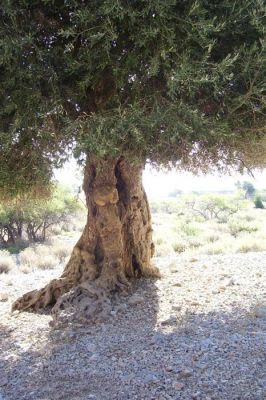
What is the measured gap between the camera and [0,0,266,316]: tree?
4816mm

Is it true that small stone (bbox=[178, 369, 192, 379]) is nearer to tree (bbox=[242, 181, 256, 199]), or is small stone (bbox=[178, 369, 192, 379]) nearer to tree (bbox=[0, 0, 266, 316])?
tree (bbox=[0, 0, 266, 316])

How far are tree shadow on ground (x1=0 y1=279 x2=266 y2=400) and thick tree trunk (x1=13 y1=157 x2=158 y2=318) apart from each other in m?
1.11

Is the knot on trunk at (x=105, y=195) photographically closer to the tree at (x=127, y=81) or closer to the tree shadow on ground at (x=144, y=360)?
the tree at (x=127, y=81)

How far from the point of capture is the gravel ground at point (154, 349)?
13.8ft

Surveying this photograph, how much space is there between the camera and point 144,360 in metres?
4.86

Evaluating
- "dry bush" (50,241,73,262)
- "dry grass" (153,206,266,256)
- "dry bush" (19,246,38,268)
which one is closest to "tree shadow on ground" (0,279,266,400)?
"dry grass" (153,206,266,256)

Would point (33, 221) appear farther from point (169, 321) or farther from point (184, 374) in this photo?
point (184, 374)

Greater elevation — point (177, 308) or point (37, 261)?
point (37, 261)

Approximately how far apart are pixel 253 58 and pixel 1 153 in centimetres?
374

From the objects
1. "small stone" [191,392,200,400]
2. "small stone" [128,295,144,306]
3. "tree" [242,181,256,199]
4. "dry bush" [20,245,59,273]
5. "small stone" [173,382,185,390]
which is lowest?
"small stone" [191,392,200,400]

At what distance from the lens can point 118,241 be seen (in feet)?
25.2

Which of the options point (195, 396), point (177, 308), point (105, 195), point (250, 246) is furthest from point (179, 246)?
point (195, 396)

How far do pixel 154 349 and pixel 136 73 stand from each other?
3.67m

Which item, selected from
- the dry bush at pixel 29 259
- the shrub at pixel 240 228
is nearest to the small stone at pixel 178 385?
the dry bush at pixel 29 259
